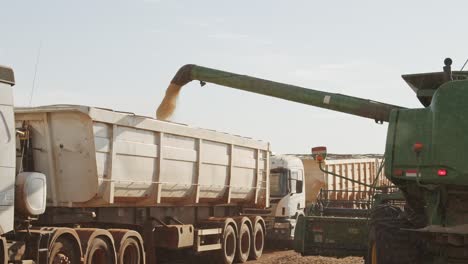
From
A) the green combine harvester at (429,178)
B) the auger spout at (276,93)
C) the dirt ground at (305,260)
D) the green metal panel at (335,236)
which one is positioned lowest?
the dirt ground at (305,260)

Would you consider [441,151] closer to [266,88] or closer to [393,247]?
[393,247]

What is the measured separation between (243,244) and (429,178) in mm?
9299

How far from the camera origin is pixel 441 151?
7.38m

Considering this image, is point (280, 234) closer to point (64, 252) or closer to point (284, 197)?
point (284, 197)

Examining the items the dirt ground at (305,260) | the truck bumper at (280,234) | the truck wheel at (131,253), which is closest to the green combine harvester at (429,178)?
the truck wheel at (131,253)

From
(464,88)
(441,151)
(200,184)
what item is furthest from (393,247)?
(200,184)

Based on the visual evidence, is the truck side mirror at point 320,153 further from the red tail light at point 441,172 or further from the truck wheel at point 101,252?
the truck wheel at point 101,252

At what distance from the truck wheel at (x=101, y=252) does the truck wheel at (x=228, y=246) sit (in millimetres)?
4690

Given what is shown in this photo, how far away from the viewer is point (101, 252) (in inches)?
A: 413

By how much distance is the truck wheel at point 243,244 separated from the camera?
15773mm

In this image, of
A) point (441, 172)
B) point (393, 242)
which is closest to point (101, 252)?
point (393, 242)

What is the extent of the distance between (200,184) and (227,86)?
2096 millimetres

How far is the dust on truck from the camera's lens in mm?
8734

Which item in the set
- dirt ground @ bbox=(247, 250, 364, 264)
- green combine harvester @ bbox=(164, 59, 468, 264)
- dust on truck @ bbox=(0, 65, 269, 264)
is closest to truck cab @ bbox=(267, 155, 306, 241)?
dirt ground @ bbox=(247, 250, 364, 264)
